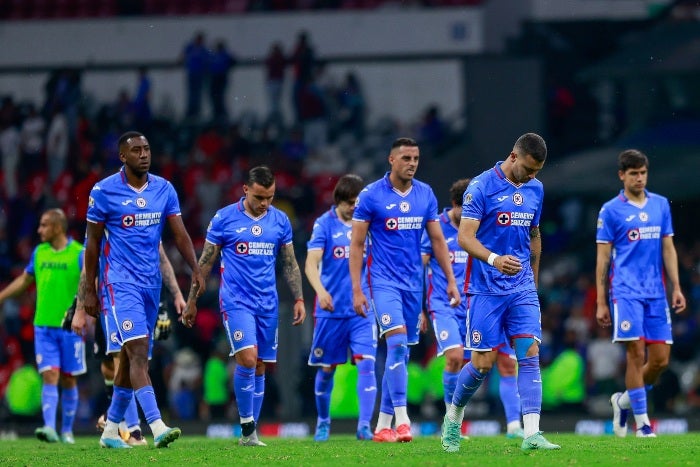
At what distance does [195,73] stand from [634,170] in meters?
18.3

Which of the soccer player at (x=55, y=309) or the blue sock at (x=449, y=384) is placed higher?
the soccer player at (x=55, y=309)

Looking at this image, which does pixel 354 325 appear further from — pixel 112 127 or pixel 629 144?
pixel 112 127

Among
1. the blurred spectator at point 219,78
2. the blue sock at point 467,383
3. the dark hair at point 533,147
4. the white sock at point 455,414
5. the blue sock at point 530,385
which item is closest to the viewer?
the dark hair at point 533,147

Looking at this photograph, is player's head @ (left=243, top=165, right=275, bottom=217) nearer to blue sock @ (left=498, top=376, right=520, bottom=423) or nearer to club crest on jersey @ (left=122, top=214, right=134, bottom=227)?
club crest on jersey @ (left=122, top=214, right=134, bottom=227)

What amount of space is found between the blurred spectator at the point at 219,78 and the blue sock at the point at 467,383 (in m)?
20.3

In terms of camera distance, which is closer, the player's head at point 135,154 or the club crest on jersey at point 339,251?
the player's head at point 135,154

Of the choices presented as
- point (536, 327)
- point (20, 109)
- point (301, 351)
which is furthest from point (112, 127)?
point (536, 327)

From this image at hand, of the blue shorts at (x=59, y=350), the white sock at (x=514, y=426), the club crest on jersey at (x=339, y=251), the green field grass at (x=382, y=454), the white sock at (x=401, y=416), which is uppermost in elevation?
the club crest on jersey at (x=339, y=251)

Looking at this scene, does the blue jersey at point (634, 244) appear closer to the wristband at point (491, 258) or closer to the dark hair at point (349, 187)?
the dark hair at point (349, 187)

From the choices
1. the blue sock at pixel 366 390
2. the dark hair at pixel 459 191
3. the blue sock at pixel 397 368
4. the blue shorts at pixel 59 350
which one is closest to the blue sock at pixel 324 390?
the blue sock at pixel 366 390

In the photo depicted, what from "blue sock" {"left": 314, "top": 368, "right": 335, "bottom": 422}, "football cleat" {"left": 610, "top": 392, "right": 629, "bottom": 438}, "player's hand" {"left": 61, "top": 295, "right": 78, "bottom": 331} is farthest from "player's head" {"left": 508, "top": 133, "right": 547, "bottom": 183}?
"player's hand" {"left": 61, "top": 295, "right": 78, "bottom": 331}

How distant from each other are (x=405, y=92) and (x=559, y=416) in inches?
433

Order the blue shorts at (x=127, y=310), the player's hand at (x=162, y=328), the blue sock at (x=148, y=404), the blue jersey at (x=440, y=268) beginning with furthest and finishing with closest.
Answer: the blue jersey at (x=440, y=268), the player's hand at (x=162, y=328), the blue shorts at (x=127, y=310), the blue sock at (x=148, y=404)

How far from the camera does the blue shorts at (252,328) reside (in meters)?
13.4
